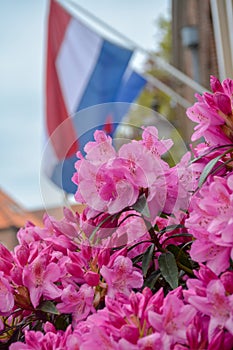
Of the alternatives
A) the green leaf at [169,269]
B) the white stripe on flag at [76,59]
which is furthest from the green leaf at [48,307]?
the white stripe on flag at [76,59]

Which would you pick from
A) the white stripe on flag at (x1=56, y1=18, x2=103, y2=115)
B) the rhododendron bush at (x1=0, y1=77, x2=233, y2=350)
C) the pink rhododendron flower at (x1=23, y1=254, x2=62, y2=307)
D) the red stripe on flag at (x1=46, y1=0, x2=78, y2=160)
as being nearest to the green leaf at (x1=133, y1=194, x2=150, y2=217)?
the rhododendron bush at (x1=0, y1=77, x2=233, y2=350)

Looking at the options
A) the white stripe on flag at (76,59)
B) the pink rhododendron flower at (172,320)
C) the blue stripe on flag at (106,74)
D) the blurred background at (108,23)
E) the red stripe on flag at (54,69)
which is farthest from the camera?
the blurred background at (108,23)

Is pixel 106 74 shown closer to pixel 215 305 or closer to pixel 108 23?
pixel 108 23

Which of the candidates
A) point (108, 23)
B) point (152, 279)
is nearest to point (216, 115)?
point (152, 279)

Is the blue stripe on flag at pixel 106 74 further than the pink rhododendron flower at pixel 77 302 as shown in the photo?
Yes

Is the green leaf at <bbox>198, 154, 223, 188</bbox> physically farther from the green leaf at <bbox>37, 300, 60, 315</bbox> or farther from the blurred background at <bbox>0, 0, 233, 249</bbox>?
the blurred background at <bbox>0, 0, 233, 249</bbox>

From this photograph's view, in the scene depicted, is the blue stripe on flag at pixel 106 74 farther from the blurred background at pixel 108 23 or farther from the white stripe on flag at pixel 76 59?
the blurred background at pixel 108 23

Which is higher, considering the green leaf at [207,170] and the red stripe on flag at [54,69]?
the red stripe on flag at [54,69]

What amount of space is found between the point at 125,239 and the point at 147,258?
0.05 meters

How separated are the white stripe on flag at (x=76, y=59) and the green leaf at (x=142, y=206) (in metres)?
4.13

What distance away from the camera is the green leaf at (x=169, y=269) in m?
0.57

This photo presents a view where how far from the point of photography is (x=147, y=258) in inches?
23.9

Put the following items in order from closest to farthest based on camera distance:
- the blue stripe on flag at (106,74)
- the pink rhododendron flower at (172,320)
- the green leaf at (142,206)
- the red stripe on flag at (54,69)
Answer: the pink rhododendron flower at (172,320), the green leaf at (142,206), the blue stripe on flag at (106,74), the red stripe on flag at (54,69)

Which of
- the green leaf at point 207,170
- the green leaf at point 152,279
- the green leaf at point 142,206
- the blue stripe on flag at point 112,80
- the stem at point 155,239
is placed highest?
the blue stripe on flag at point 112,80
